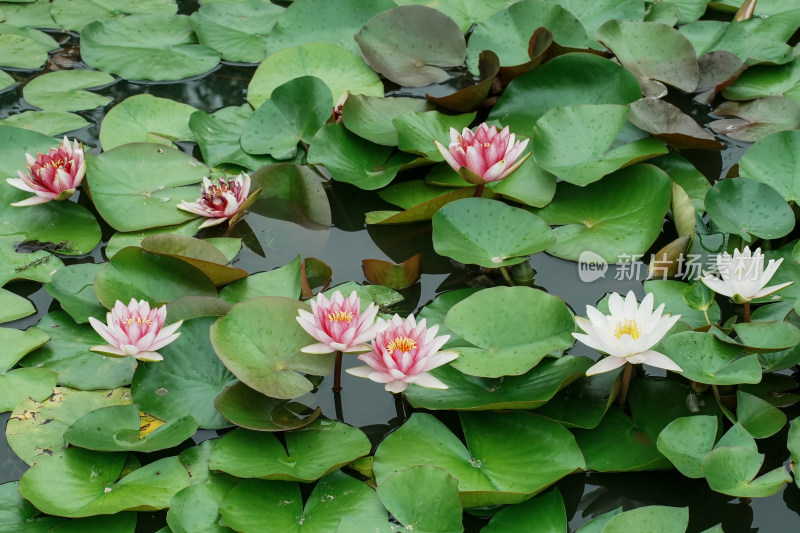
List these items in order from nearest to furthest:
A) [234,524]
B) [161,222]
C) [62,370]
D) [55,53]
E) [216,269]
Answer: [234,524] → [62,370] → [216,269] → [161,222] → [55,53]

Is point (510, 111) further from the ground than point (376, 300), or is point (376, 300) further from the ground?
point (510, 111)

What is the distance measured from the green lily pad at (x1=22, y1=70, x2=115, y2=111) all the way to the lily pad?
63.3 inches

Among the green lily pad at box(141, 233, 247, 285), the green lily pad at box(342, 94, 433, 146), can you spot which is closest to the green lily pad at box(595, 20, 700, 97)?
the green lily pad at box(342, 94, 433, 146)

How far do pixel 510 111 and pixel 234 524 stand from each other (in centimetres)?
199

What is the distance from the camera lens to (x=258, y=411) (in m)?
2.09

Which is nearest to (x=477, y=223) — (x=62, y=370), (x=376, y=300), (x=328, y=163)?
(x=376, y=300)

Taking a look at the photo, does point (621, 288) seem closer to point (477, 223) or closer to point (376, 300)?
point (477, 223)

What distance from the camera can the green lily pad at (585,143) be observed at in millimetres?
2789

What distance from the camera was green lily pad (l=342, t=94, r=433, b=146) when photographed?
9.87ft

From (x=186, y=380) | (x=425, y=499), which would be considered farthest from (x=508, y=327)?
(x=186, y=380)

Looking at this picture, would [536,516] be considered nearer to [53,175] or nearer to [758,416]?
[758,416]

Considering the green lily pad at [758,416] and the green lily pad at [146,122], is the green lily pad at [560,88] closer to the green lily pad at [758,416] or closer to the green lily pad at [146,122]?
the green lily pad at [146,122]

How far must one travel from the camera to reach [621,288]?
2.57m

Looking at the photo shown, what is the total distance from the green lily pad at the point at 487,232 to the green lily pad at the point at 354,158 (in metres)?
0.47
